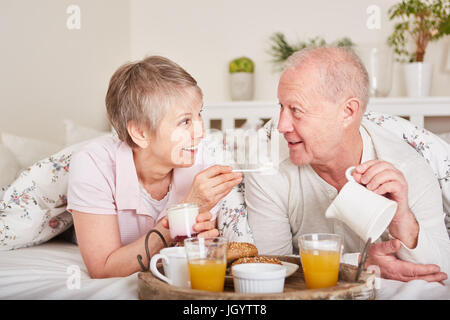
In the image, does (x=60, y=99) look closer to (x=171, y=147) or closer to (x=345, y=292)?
(x=171, y=147)

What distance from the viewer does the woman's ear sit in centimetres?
139

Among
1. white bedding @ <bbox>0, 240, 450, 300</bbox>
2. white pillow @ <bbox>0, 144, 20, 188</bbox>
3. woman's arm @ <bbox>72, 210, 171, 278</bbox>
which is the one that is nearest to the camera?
white bedding @ <bbox>0, 240, 450, 300</bbox>

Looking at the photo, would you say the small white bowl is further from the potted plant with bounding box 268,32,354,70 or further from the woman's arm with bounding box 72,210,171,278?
the potted plant with bounding box 268,32,354,70


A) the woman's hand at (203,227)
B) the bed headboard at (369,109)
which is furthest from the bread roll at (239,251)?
the bed headboard at (369,109)

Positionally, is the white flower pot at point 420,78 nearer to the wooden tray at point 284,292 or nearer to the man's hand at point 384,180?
the man's hand at point 384,180

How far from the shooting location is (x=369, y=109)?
2521 millimetres

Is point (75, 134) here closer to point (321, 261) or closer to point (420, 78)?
point (321, 261)

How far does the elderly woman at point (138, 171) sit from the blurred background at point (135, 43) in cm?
85

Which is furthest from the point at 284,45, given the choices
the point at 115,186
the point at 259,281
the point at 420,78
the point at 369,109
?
the point at 259,281

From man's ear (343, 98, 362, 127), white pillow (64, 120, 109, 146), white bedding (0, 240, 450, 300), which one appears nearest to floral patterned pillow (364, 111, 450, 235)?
man's ear (343, 98, 362, 127)

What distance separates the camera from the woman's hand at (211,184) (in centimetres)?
128

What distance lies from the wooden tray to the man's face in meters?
0.44

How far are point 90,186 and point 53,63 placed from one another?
1206 mm

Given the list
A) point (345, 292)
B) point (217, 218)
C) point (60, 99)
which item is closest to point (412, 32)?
point (217, 218)
